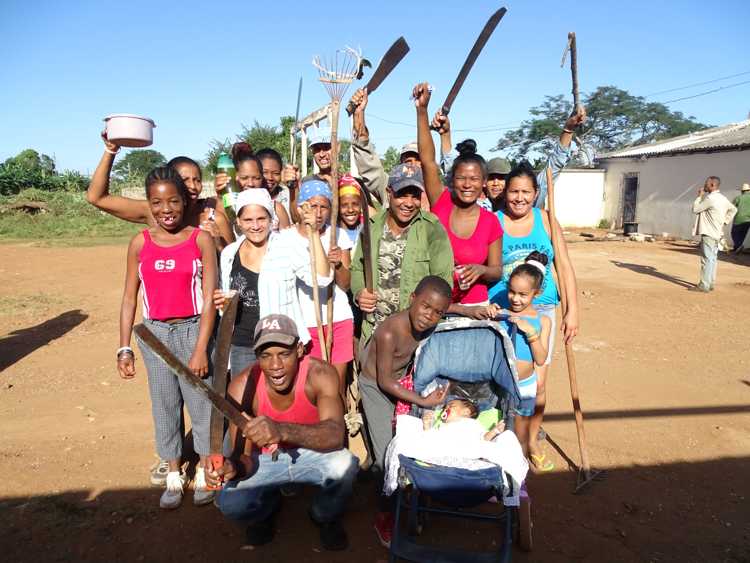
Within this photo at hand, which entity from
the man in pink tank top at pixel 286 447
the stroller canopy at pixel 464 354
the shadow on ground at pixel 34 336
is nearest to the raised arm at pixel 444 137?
the stroller canopy at pixel 464 354

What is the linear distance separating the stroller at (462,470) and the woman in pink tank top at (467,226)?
182mm

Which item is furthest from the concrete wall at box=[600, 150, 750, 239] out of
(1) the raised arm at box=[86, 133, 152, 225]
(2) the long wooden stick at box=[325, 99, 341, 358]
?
(1) the raised arm at box=[86, 133, 152, 225]

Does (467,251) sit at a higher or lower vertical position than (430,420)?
higher

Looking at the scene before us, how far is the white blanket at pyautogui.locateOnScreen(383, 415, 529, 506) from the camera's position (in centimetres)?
257

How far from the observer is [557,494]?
3391 millimetres

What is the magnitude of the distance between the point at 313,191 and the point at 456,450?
1.80 metres

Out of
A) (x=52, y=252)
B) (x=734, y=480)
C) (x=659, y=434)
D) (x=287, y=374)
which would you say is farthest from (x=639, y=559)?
(x=52, y=252)

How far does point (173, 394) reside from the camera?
10.6ft

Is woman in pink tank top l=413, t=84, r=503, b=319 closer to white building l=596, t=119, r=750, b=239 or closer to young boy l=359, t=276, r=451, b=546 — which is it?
young boy l=359, t=276, r=451, b=546

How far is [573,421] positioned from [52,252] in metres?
15.8

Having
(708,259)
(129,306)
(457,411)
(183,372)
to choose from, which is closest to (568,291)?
(457,411)

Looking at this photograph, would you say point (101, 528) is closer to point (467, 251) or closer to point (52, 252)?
point (467, 251)

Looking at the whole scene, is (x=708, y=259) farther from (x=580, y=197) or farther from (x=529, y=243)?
(x=580, y=197)

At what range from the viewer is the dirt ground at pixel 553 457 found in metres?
2.90
